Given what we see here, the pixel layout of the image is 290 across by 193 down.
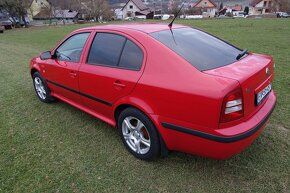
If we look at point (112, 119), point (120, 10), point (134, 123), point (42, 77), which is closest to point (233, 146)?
point (134, 123)

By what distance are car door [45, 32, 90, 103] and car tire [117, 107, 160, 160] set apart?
3.59 feet

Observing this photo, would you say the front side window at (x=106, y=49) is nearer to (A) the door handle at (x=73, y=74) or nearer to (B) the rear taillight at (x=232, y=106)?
(A) the door handle at (x=73, y=74)

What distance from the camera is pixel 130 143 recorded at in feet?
10.4

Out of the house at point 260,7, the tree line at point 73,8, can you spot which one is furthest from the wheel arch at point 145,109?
the house at point 260,7

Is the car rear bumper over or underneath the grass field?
over

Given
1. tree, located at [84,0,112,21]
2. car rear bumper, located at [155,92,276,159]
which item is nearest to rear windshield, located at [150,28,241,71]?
car rear bumper, located at [155,92,276,159]

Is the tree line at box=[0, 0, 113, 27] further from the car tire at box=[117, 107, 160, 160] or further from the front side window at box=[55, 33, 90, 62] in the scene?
the car tire at box=[117, 107, 160, 160]

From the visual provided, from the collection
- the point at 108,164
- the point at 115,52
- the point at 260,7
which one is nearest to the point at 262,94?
the point at 115,52

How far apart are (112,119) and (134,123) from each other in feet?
1.31

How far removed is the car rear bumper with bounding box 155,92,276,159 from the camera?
2.26 meters

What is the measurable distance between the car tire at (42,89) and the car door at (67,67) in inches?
9.9

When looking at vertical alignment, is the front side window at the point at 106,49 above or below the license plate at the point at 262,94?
above

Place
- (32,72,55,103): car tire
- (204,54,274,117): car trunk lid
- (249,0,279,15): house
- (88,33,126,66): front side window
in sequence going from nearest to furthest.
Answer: (204,54,274,117): car trunk lid, (88,33,126,66): front side window, (32,72,55,103): car tire, (249,0,279,15): house

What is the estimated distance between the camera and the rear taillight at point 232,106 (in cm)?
220
